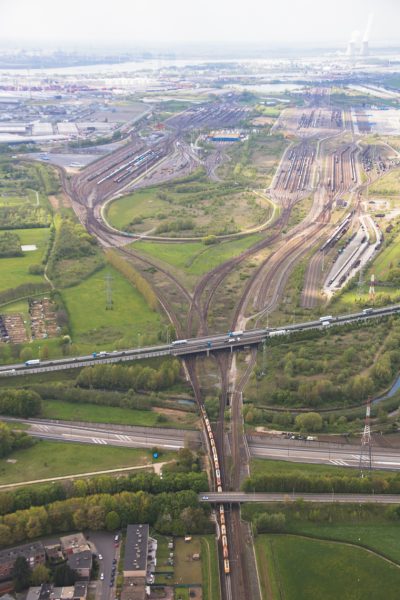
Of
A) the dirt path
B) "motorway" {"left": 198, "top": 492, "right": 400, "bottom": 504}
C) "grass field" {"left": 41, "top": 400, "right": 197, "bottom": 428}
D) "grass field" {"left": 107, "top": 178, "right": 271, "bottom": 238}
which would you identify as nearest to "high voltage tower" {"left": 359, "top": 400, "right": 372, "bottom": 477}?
"motorway" {"left": 198, "top": 492, "right": 400, "bottom": 504}

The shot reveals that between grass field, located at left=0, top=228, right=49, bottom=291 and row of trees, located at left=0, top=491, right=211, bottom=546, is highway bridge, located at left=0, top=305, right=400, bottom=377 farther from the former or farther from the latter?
grass field, located at left=0, top=228, right=49, bottom=291

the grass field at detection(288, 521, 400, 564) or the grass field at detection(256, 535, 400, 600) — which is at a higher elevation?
the grass field at detection(288, 521, 400, 564)

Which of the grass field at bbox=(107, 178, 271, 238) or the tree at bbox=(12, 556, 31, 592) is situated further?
the grass field at bbox=(107, 178, 271, 238)

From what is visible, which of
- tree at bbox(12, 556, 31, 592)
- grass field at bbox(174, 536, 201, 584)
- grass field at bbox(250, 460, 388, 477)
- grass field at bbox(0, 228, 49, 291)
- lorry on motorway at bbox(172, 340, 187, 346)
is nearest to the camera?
tree at bbox(12, 556, 31, 592)

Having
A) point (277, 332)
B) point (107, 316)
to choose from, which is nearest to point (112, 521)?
point (277, 332)

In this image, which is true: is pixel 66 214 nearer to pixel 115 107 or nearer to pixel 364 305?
pixel 364 305

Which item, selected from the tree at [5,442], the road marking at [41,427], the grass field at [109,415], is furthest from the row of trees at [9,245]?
the tree at [5,442]

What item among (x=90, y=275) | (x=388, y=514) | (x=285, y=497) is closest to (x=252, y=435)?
(x=285, y=497)

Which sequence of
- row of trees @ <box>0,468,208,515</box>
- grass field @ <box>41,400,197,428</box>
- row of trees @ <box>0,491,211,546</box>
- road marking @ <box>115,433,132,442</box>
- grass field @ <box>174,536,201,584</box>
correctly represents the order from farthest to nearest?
1. grass field @ <box>41,400,197,428</box>
2. road marking @ <box>115,433,132,442</box>
3. row of trees @ <box>0,468,208,515</box>
4. row of trees @ <box>0,491,211,546</box>
5. grass field @ <box>174,536,201,584</box>
